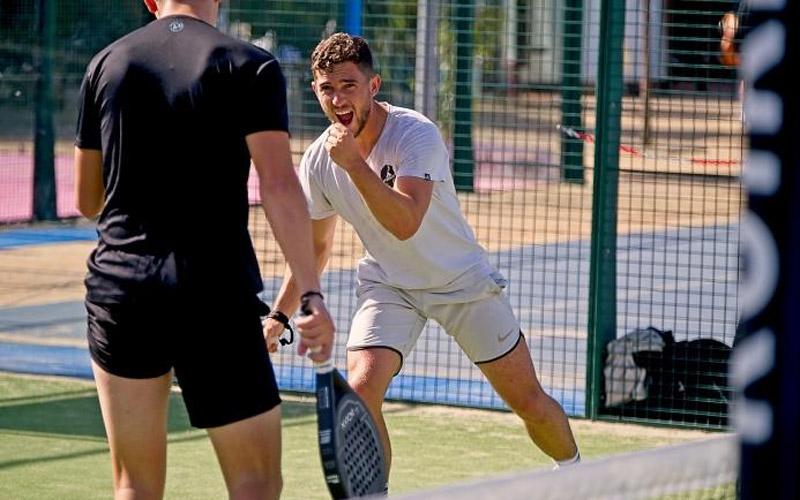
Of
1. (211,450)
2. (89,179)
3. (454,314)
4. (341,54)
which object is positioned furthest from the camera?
(211,450)

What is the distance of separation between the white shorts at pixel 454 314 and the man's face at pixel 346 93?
2.13 ft

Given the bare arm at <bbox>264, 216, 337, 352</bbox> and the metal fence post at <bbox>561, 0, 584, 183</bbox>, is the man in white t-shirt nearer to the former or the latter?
the bare arm at <bbox>264, 216, 337, 352</bbox>

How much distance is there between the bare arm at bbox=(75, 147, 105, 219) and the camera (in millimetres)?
3889

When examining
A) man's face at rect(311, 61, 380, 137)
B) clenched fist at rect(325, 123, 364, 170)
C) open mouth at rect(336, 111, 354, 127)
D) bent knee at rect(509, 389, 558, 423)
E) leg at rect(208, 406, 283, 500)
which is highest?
man's face at rect(311, 61, 380, 137)

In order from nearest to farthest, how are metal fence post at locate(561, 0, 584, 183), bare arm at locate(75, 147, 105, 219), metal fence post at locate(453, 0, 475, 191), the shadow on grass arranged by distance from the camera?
bare arm at locate(75, 147, 105, 219)
the shadow on grass
metal fence post at locate(453, 0, 475, 191)
metal fence post at locate(561, 0, 584, 183)

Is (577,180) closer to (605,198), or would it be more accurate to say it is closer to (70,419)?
(605,198)

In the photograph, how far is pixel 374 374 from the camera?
525 cm

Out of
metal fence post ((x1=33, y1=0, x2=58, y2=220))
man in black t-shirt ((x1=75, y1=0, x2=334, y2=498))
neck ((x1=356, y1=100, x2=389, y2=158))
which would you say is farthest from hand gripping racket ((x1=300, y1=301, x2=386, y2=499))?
metal fence post ((x1=33, y1=0, x2=58, y2=220))

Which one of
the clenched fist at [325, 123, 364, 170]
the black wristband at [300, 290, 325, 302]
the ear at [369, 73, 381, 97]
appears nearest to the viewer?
the black wristband at [300, 290, 325, 302]

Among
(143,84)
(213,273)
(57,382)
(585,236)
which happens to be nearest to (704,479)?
(213,273)

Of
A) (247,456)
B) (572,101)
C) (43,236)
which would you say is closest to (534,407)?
(247,456)

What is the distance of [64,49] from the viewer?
14266 millimetres

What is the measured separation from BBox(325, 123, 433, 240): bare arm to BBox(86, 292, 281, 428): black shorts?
3.27 feet

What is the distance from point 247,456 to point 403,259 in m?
1.84
